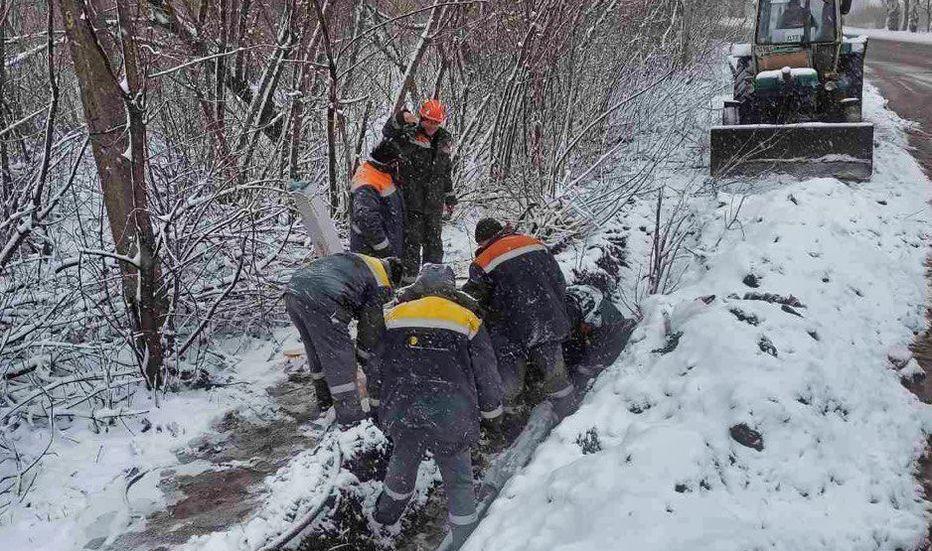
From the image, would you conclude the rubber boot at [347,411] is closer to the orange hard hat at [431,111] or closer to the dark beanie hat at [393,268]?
the dark beanie hat at [393,268]

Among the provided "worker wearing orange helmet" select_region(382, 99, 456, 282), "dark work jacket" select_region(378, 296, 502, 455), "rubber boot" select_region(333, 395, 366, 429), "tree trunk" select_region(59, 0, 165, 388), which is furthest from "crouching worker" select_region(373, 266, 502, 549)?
"worker wearing orange helmet" select_region(382, 99, 456, 282)

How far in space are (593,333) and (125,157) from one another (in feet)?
11.5

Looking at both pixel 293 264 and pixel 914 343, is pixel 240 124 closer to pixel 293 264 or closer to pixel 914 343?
pixel 293 264

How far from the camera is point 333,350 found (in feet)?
14.2

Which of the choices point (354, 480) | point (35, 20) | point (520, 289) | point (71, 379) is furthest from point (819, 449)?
point (35, 20)

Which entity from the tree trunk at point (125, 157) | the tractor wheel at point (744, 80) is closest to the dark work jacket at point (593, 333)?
the tree trunk at point (125, 157)

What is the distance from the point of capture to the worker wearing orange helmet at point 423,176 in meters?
5.51

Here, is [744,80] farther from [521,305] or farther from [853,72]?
[521,305]

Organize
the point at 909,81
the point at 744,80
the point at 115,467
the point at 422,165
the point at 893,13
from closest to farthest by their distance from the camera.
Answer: the point at 115,467 < the point at 422,165 < the point at 744,80 < the point at 909,81 < the point at 893,13

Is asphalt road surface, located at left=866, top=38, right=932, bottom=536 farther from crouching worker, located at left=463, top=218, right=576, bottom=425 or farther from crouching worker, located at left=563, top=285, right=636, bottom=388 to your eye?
crouching worker, located at left=463, top=218, right=576, bottom=425

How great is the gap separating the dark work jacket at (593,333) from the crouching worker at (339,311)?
1.64 m

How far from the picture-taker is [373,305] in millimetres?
4441

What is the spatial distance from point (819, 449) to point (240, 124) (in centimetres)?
541

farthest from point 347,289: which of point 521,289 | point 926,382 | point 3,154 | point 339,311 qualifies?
point 926,382
